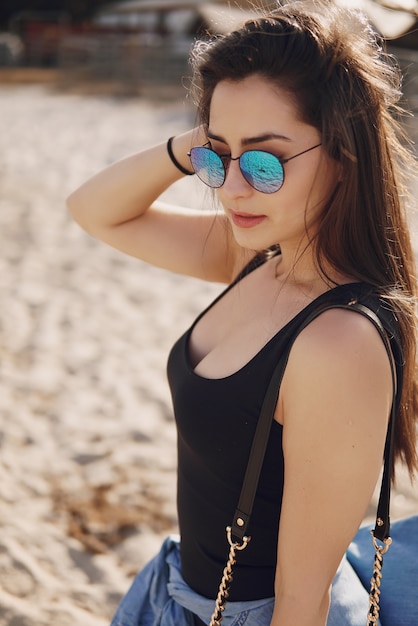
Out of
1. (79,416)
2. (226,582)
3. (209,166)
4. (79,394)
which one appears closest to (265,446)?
(226,582)

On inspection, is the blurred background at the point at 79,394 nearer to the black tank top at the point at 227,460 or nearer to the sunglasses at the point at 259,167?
the sunglasses at the point at 259,167

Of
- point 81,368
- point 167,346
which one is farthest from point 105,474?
point 167,346

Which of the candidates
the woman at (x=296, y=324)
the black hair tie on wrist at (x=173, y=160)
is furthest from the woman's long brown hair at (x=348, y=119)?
the black hair tie on wrist at (x=173, y=160)

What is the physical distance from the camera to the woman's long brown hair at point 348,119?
1.24m

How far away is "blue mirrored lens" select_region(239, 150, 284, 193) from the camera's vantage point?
125cm

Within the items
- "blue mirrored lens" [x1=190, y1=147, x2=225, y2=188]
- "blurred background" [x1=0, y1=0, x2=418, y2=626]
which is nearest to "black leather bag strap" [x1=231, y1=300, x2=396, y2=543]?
"blue mirrored lens" [x1=190, y1=147, x2=225, y2=188]

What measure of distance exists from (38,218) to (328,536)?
616 cm

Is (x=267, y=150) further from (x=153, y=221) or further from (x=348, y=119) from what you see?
(x=153, y=221)

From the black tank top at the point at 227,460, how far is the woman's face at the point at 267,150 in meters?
0.17

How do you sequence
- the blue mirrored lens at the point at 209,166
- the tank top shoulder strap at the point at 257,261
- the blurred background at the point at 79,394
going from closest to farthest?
the blue mirrored lens at the point at 209,166
the tank top shoulder strap at the point at 257,261
the blurred background at the point at 79,394

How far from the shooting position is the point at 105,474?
325 cm

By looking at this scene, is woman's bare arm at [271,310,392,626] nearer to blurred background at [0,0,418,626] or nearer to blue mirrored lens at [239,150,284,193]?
blue mirrored lens at [239,150,284,193]

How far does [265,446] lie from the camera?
4.02ft

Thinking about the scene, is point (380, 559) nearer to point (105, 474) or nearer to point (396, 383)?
point (396, 383)
